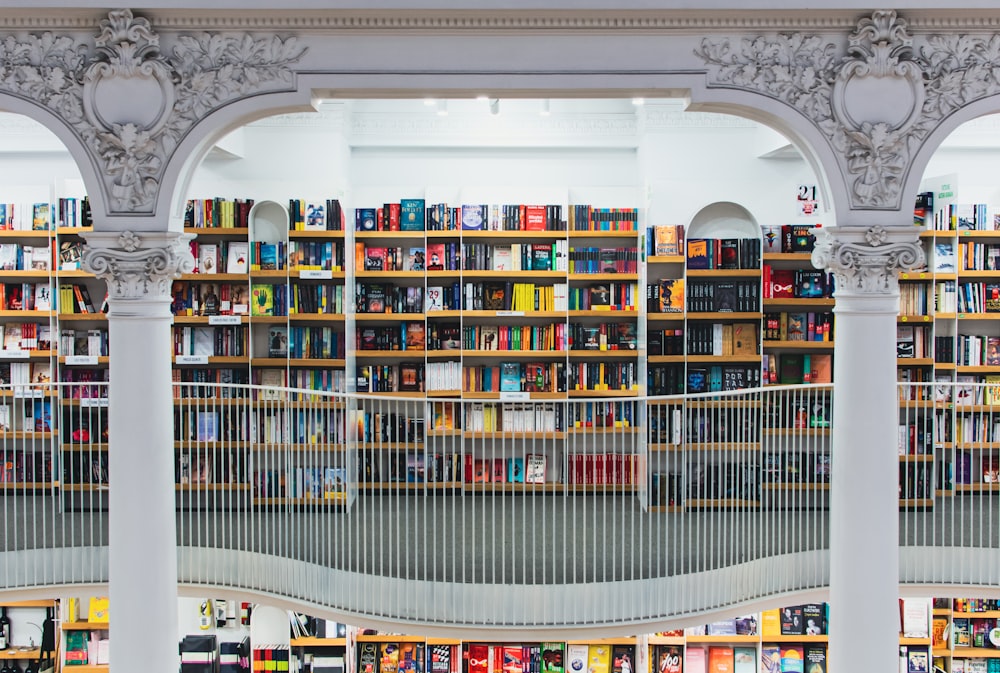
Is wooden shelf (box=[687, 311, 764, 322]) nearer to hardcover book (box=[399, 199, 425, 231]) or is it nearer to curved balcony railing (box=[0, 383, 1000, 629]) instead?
curved balcony railing (box=[0, 383, 1000, 629])

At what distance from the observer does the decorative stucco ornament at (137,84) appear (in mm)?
3834

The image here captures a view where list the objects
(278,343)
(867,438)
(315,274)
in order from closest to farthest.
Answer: (867,438)
(315,274)
(278,343)

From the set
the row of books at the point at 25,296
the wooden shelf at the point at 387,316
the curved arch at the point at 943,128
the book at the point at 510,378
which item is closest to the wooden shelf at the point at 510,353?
the book at the point at 510,378

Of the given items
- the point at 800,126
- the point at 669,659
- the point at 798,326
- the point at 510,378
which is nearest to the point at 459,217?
the point at 510,378

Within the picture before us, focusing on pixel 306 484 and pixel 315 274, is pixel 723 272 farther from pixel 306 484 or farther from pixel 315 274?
pixel 306 484

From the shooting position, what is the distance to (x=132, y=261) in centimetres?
390

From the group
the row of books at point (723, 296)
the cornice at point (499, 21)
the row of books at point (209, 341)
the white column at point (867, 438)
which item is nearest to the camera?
the cornice at point (499, 21)

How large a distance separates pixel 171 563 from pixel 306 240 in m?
2.96

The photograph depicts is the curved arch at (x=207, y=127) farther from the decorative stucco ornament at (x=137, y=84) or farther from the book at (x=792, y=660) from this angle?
the book at (x=792, y=660)

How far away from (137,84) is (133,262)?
81 centimetres

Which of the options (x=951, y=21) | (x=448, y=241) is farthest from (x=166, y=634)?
(x=951, y=21)

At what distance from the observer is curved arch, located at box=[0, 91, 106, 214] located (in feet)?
12.6

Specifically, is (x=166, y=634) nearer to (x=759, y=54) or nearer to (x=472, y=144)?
(x=759, y=54)

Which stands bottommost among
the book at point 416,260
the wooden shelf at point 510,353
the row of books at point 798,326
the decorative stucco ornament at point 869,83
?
the wooden shelf at point 510,353
